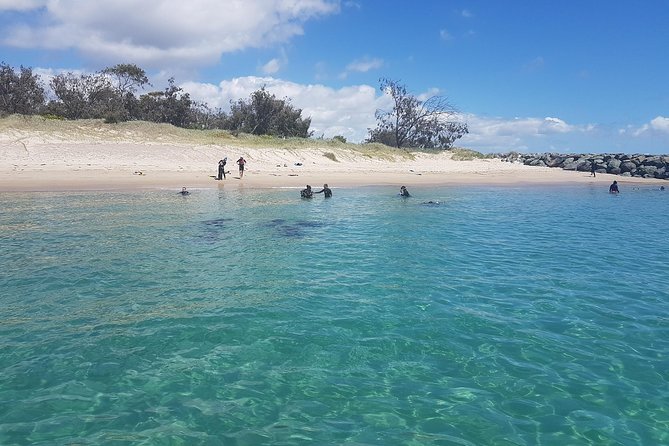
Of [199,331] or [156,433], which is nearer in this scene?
[156,433]

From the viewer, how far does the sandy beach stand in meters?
33.3

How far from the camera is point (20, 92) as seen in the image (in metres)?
52.7

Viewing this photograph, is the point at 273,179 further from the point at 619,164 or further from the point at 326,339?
the point at 619,164

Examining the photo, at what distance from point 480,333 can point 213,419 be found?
509 centimetres

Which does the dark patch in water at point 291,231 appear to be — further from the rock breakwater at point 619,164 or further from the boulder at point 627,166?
the boulder at point 627,166

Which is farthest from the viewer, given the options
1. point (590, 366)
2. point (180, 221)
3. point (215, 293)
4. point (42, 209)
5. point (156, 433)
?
point (42, 209)

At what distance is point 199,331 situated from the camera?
351 inches

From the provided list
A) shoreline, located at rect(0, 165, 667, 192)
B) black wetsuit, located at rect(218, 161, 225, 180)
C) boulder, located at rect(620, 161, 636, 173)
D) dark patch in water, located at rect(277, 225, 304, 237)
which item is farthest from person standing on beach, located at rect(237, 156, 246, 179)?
boulder, located at rect(620, 161, 636, 173)

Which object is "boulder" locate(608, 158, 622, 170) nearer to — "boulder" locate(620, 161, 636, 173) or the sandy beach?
"boulder" locate(620, 161, 636, 173)

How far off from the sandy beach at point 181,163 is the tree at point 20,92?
10.5 m

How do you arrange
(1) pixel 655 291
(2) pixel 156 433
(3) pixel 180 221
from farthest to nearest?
(3) pixel 180 221, (1) pixel 655 291, (2) pixel 156 433

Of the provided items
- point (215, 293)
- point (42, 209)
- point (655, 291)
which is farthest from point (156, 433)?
point (42, 209)

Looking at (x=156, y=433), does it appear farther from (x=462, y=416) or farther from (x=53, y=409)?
(x=462, y=416)

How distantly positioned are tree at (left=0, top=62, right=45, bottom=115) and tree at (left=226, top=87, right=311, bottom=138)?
21.4m
